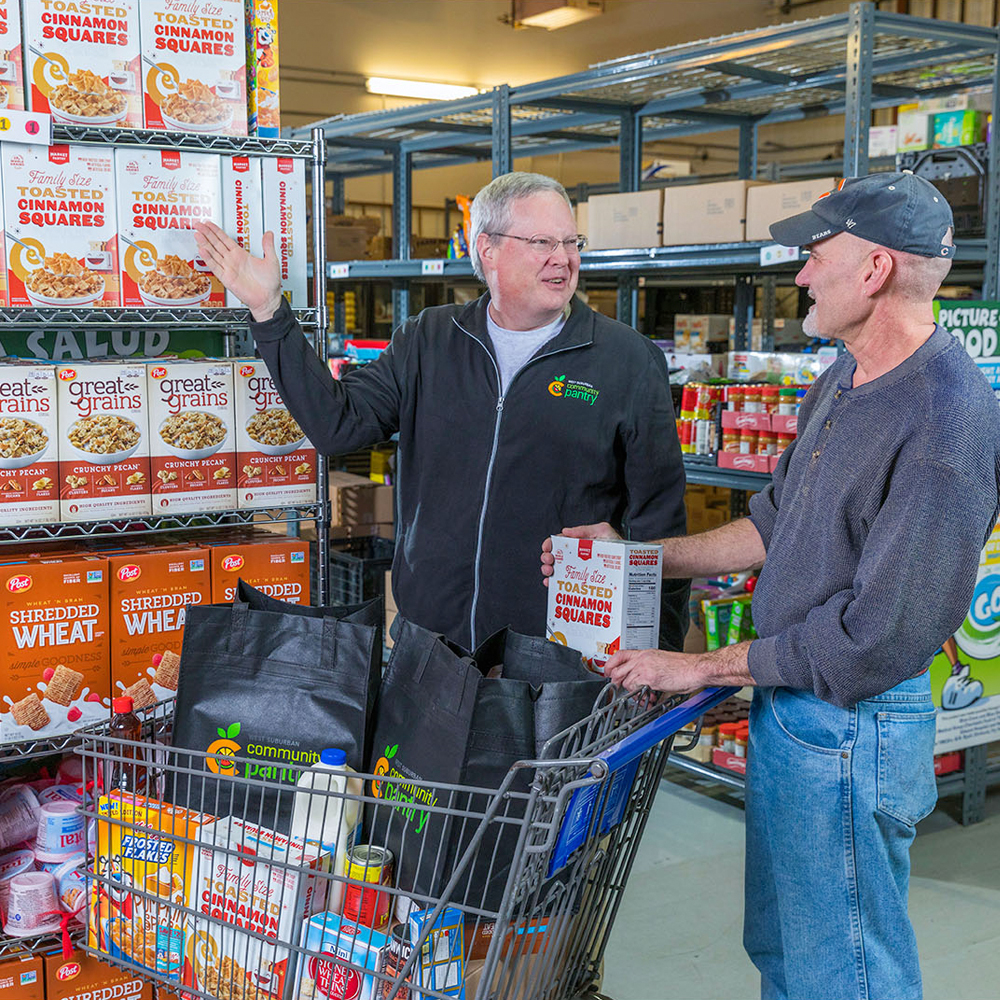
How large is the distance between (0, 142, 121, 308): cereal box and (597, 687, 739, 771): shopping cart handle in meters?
1.38

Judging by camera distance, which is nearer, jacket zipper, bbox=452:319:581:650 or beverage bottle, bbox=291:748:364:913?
beverage bottle, bbox=291:748:364:913

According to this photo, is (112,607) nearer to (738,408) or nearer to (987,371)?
(738,408)

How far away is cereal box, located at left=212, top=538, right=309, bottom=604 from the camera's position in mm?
2430

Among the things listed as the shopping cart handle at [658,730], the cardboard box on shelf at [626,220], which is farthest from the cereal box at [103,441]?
the cardboard box on shelf at [626,220]

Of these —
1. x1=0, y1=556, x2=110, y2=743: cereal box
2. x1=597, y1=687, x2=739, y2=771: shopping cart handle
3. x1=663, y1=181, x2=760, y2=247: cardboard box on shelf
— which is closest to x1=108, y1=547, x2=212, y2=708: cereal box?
x1=0, y1=556, x2=110, y2=743: cereal box

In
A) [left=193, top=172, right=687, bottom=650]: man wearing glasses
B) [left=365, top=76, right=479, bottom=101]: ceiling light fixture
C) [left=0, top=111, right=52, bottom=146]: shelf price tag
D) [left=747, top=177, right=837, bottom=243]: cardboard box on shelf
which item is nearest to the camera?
[left=0, top=111, right=52, bottom=146]: shelf price tag

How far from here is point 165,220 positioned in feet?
7.60

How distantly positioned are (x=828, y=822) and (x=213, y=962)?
102 centimetres

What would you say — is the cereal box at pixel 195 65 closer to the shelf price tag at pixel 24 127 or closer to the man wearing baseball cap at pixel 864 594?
the shelf price tag at pixel 24 127

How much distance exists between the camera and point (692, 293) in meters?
8.57

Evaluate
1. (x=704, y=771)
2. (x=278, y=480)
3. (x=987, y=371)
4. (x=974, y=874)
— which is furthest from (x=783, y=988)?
(x=987, y=371)

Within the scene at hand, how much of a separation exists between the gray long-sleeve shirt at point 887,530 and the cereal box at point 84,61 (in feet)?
4.91

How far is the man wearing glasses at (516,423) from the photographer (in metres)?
2.47

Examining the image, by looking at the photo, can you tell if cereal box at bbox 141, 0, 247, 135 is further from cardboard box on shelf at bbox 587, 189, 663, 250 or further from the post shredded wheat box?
cardboard box on shelf at bbox 587, 189, 663, 250
